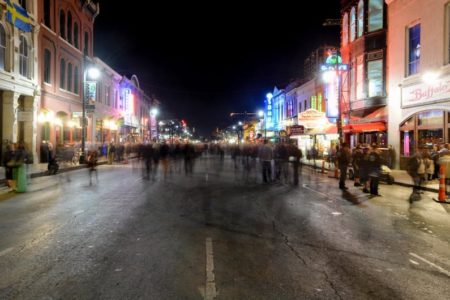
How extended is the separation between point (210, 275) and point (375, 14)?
26379 millimetres

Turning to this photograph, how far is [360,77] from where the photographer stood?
93.1ft

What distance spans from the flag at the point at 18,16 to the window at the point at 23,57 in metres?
0.81

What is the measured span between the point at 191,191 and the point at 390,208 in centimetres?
624

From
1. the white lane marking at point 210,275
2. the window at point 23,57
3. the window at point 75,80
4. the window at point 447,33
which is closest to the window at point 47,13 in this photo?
the window at point 23,57

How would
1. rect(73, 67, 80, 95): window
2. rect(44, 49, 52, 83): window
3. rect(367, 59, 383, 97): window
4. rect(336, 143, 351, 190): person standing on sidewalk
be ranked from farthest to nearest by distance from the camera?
rect(73, 67, 80, 95): window → rect(44, 49, 52, 83): window → rect(367, 59, 383, 97): window → rect(336, 143, 351, 190): person standing on sidewalk

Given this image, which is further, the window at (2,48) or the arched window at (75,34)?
the arched window at (75,34)

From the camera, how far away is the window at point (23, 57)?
25.8m

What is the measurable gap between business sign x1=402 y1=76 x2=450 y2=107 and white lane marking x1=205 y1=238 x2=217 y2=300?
56.1 feet

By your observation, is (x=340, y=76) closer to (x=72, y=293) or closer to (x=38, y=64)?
(x=38, y=64)

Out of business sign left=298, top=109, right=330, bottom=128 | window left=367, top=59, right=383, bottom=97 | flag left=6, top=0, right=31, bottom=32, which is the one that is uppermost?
flag left=6, top=0, right=31, bottom=32

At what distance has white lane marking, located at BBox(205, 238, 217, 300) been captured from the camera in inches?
186

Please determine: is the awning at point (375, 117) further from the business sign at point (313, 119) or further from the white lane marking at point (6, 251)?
the white lane marking at point (6, 251)

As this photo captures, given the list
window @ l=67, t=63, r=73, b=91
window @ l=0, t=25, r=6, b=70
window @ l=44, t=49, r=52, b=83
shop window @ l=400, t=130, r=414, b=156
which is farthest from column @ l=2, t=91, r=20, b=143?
shop window @ l=400, t=130, r=414, b=156

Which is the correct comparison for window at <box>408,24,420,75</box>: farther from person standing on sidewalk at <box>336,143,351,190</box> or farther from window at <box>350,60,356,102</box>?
person standing on sidewalk at <box>336,143,351,190</box>
